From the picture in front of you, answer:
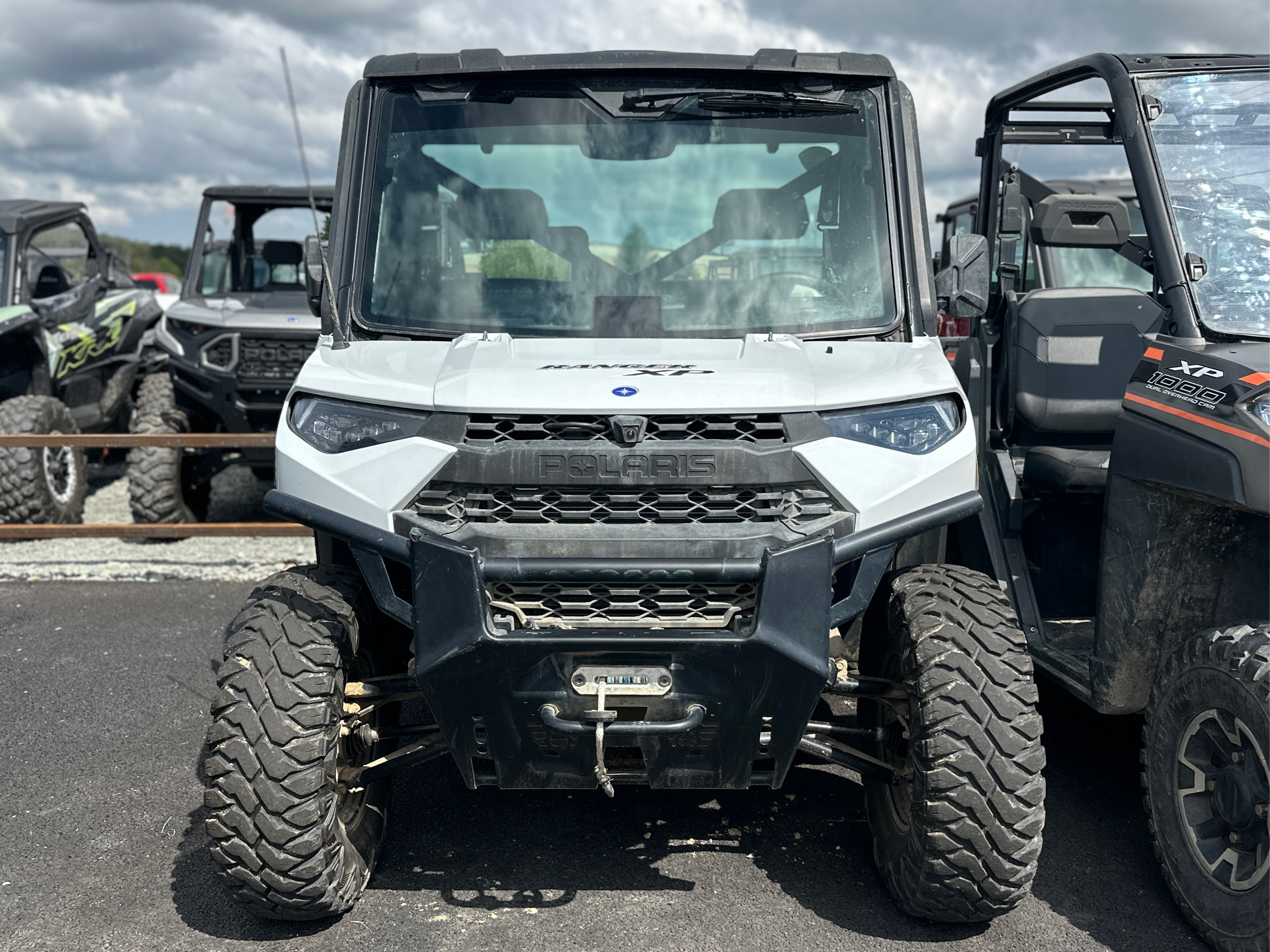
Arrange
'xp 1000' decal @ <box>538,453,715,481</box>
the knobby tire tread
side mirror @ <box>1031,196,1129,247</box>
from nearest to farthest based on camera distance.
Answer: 1. 'xp 1000' decal @ <box>538,453,715,481</box>
2. side mirror @ <box>1031,196,1129,247</box>
3. the knobby tire tread

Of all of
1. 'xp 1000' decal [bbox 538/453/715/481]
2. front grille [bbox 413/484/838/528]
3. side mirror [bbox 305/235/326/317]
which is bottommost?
front grille [bbox 413/484/838/528]

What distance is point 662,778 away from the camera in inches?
120

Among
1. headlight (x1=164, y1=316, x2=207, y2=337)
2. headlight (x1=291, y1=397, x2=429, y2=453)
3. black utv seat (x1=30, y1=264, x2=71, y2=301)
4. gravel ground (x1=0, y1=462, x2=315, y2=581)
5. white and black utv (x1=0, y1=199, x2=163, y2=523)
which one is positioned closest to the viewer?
headlight (x1=291, y1=397, x2=429, y2=453)

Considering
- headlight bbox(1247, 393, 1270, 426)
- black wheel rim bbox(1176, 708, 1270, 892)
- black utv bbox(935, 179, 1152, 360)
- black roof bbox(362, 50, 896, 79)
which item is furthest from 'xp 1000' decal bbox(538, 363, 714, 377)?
black utv bbox(935, 179, 1152, 360)

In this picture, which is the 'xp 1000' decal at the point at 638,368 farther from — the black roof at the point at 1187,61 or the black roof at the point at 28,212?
the black roof at the point at 28,212

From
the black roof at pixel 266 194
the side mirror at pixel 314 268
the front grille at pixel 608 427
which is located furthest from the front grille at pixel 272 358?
the front grille at pixel 608 427

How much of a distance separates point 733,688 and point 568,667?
0.43 meters

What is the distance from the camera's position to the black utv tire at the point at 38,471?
310 inches

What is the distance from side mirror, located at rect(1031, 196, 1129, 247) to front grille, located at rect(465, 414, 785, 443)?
1202 millimetres

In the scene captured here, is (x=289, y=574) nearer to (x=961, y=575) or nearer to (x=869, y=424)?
(x=869, y=424)

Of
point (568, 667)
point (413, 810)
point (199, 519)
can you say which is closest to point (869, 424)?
point (568, 667)

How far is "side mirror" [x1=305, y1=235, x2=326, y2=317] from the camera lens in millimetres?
3689

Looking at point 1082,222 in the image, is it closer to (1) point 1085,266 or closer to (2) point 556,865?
(2) point 556,865

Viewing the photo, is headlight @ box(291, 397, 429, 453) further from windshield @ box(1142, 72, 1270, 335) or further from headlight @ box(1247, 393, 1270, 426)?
windshield @ box(1142, 72, 1270, 335)
